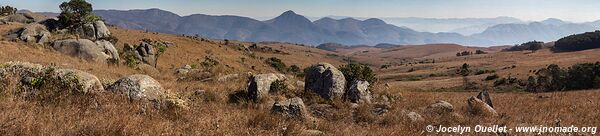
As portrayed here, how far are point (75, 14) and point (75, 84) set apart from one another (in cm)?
5941

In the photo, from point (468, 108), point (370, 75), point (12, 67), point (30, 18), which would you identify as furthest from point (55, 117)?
point (30, 18)

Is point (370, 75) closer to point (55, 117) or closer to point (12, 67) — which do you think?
point (12, 67)

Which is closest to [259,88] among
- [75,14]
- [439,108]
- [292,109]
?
[292,109]

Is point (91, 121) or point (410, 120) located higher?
point (91, 121)

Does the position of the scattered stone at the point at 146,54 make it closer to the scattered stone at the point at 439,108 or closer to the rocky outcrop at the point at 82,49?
the rocky outcrop at the point at 82,49

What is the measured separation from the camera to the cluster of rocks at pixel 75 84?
35.2 feet

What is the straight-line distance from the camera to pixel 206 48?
9825cm

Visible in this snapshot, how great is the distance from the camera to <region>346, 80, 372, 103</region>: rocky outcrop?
18.2 m

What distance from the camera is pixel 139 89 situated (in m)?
Answer: 11.5

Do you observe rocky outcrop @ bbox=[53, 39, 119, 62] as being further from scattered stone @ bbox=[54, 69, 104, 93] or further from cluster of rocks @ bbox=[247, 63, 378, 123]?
scattered stone @ bbox=[54, 69, 104, 93]

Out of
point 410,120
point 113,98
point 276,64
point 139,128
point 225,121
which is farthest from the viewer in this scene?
point 276,64

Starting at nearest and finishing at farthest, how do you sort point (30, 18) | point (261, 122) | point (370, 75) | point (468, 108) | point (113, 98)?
point (261, 122)
point (113, 98)
point (468, 108)
point (370, 75)
point (30, 18)

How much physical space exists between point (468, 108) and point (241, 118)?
10.5 meters

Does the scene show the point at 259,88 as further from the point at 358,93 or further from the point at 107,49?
the point at 107,49
